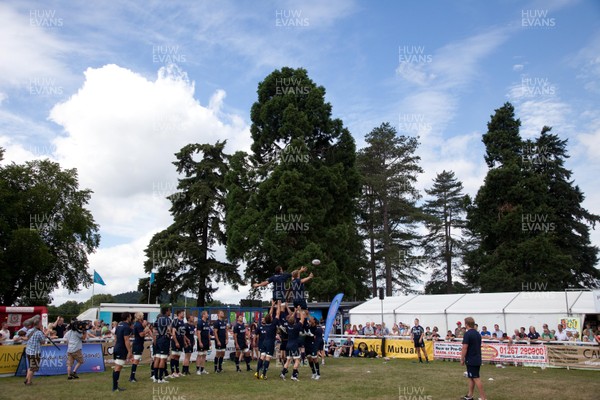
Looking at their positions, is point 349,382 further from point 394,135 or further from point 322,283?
point 394,135

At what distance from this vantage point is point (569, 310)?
74.7ft

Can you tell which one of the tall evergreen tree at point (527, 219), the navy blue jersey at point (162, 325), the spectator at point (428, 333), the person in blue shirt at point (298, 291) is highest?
the tall evergreen tree at point (527, 219)

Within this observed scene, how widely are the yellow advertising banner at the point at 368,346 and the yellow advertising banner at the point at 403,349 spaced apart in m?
0.45

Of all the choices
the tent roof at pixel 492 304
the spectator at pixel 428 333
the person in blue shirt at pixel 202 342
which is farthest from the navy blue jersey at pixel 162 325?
the tent roof at pixel 492 304

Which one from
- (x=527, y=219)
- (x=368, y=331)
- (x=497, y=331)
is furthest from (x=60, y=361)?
(x=527, y=219)

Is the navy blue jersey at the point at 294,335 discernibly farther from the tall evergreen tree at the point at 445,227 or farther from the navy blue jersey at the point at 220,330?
the tall evergreen tree at the point at 445,227

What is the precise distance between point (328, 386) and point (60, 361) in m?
9.69

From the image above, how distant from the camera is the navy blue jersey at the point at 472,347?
10480 millimetres

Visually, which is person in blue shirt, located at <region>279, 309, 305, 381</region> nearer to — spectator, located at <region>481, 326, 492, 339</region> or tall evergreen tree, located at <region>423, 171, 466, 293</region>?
spectator, located at <region>481, 326, 492, 339</region>

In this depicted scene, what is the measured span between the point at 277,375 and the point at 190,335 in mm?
3282

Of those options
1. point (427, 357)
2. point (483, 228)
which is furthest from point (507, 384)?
point (483, 228)

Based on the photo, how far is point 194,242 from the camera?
140 ft

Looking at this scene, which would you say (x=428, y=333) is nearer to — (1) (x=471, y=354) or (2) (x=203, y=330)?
(2) (x=203, y=330)

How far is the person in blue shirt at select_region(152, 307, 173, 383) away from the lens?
13523 mm
